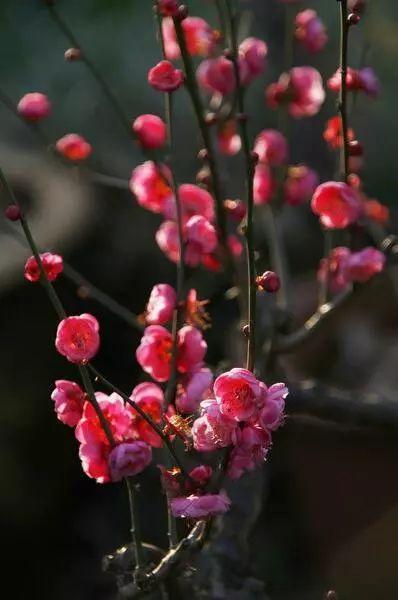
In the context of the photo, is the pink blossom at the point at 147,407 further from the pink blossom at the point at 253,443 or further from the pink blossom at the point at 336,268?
the pink blossom at the point at 336,268

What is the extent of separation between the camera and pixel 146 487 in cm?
195

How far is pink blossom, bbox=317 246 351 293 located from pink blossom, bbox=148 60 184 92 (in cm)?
34

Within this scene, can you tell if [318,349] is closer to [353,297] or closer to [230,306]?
[230,306]

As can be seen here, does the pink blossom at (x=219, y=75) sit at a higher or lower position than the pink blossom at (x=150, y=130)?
higher

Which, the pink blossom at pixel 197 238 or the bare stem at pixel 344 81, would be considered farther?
the pink blossom at pixel 197 238

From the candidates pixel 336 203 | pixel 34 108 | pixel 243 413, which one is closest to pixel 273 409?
pixel 243 413

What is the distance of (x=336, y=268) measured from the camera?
3.83 ft

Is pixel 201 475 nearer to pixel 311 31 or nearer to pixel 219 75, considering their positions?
pixel 219 75

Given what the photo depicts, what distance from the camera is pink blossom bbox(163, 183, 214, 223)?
1125mm

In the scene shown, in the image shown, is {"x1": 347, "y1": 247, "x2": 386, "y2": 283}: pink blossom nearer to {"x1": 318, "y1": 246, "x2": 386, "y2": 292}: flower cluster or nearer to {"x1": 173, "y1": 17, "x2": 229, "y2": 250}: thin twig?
{"x1": 318, "y1": 246, "x2": 386, "y2": 292}: flower cluster

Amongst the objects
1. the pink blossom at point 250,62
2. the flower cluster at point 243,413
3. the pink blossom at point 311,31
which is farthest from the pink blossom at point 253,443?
the pink blossom at point 311,31

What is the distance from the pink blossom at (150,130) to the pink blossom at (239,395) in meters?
0.48

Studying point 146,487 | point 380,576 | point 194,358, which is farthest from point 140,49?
point 194,358

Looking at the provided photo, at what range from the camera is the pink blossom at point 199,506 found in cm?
75
